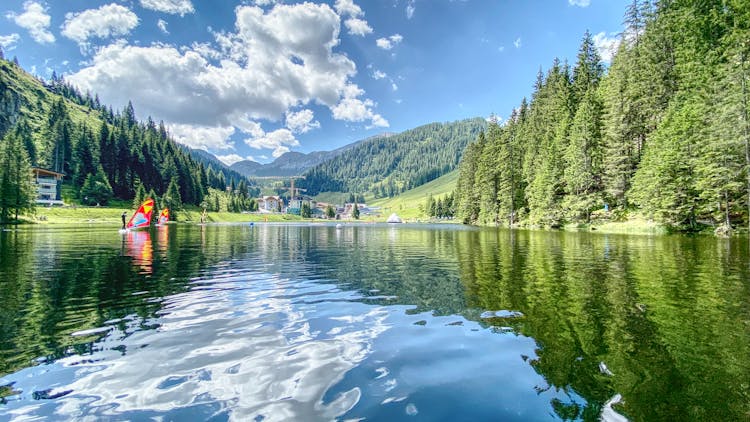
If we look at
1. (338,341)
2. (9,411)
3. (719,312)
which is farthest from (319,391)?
(719,312)

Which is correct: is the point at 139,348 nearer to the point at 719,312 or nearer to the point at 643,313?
the point at 643,313

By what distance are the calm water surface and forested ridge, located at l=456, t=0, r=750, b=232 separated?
3608 centimetres

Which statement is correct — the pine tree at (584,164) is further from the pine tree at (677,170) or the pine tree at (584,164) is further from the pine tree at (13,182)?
the pine tree at (13,182)

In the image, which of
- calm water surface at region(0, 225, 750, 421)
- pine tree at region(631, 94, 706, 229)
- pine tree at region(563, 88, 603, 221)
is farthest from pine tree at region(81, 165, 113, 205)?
pine tree at region(631, 94, 706, 229)

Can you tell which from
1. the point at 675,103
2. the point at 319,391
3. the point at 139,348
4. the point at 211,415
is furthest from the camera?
the point at 675,103

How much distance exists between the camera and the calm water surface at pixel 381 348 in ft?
21.1

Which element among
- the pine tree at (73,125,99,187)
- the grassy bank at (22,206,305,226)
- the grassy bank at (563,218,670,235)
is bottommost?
the grassy bank at (563,218,670,235)

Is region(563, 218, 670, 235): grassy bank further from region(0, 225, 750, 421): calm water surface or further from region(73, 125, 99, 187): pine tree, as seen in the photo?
region(73, 125, 99, 187): pine tree

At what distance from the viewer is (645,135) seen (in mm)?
66625

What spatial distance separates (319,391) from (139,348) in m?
5.55

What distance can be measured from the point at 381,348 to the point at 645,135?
77.3 meters

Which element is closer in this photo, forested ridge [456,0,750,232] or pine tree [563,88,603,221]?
forested ridge [456,0,750,232]

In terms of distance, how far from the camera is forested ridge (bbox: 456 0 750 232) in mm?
44562

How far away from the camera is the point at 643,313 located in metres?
11.9
